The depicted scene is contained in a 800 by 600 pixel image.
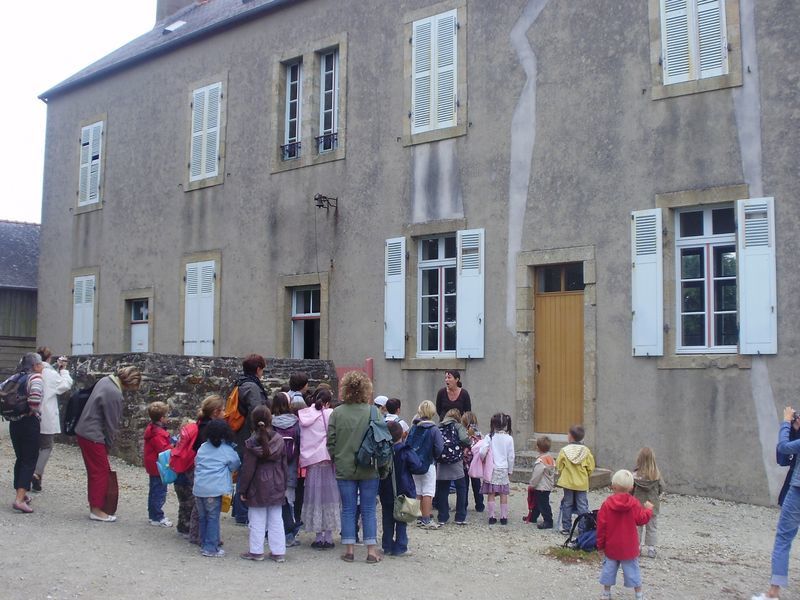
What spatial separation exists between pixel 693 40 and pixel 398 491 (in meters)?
6.70

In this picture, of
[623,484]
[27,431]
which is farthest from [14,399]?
[623,484]

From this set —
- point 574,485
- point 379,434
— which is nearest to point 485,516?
point 574,485

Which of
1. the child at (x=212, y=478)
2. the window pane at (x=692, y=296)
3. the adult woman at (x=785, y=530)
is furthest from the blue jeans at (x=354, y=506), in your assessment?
the window pane at (x=692, y=296)

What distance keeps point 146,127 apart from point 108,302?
3477mm

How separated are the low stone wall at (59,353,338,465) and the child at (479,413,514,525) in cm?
461

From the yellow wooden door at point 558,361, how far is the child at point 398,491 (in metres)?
4.66

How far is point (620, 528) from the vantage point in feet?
19.8

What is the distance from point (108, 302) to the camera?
59.6ft

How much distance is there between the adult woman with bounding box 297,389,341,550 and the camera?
7383 mm

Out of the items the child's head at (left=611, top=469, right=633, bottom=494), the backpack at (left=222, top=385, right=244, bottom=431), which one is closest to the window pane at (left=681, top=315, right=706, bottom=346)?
the child's head at (left=611, top=469, right=633, bottom=494)

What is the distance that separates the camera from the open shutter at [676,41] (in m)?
10.9

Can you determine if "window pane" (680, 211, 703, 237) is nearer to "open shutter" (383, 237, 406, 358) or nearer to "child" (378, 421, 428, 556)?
"open shutter" (383, 237, 406, 358)

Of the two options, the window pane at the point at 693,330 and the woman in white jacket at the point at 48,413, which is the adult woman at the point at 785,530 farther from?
the woman in white jacket at the point at 48,413

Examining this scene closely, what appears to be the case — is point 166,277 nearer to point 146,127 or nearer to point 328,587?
point 146,127
